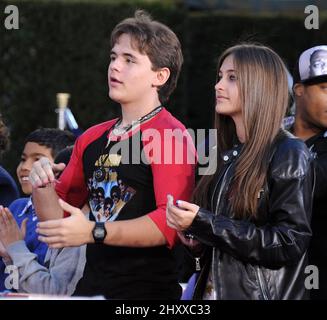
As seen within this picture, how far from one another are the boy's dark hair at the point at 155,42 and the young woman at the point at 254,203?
1.05 ft

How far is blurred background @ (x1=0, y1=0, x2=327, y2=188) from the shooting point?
37.0 feet

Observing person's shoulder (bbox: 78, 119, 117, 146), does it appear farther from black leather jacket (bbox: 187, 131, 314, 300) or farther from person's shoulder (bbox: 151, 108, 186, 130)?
black leather jacket (bbox: 187, 131, 314, 300)

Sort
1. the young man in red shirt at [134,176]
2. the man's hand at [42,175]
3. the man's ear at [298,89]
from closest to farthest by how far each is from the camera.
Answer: the young man in red shirt at [134,176], the man's hand at [42,175], the man's ear at [298,89]

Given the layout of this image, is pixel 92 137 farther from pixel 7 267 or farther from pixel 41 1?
pixel 41 1

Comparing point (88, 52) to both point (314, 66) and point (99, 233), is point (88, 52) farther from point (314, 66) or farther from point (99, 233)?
point (99, 233)

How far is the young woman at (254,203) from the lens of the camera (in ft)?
11.3

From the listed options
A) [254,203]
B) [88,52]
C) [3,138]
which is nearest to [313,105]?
[254,203]

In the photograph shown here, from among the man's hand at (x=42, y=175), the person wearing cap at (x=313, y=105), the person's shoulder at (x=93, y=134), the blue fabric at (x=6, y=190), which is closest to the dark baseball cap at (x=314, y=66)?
the person wearing cap at (x=313, y=105)

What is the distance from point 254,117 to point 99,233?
81cm

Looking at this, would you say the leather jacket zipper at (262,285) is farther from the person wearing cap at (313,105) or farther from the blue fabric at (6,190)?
the blue fabric at (6,190)

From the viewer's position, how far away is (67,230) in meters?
3.47

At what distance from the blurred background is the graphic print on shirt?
20.4 feet

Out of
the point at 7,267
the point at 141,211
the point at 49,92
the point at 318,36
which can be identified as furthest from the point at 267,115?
the point at 318,36

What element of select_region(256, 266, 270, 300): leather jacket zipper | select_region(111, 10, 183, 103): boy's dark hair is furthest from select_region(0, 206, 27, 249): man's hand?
select_region(256, 266, 270, 300): leather jacket zipper
